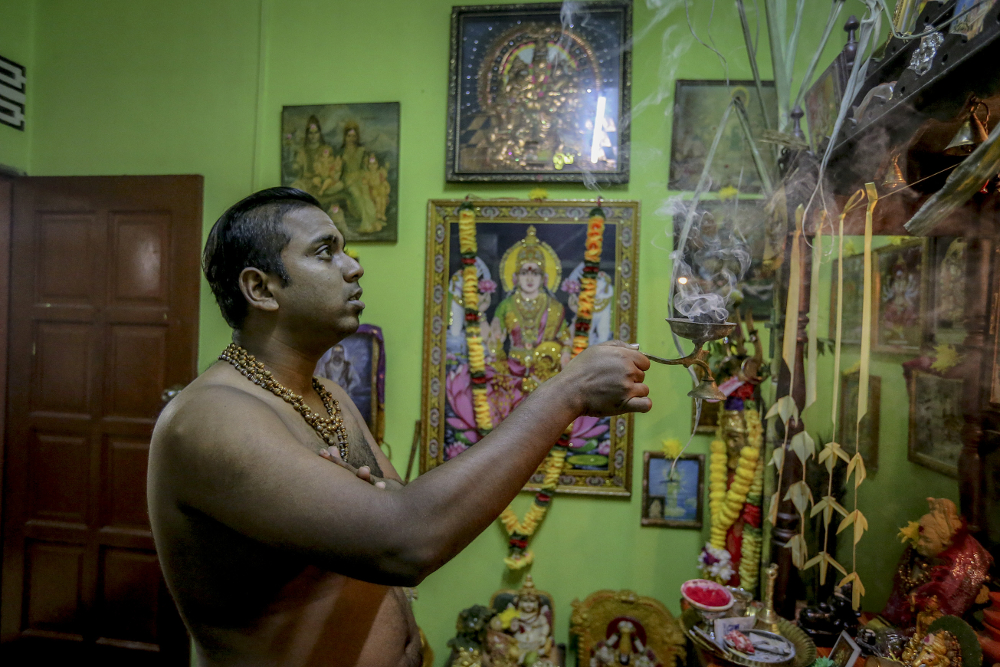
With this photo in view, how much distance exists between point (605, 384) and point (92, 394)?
377 centimetres

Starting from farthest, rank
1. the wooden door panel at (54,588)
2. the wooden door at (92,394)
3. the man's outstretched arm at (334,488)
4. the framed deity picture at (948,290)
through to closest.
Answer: the wooden door panel at (54,588), the wooden door at (92,394), the framed deity picture at (948,290), the man's outstretched arm at (334,488)

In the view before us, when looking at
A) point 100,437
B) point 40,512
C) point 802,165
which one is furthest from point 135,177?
point 802,165

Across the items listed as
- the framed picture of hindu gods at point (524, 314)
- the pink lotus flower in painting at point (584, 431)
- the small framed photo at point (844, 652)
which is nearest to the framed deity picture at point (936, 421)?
the small framed photo at point (844, 652)

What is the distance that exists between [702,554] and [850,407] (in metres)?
1.12

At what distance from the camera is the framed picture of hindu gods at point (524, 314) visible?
3.38m

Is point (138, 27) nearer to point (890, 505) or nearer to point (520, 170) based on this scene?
point (520, 170)

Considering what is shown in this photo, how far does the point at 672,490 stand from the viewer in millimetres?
3344

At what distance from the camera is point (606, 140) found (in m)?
3.38

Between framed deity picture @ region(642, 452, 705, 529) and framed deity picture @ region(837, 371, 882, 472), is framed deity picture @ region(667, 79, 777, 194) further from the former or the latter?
framed deity picture @ region(642, 452, 705, 529)

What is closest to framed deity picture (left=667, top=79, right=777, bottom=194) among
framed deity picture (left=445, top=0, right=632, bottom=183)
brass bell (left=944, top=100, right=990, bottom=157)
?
framed deity picture (left=445, top=0, right=632, bottom=183)

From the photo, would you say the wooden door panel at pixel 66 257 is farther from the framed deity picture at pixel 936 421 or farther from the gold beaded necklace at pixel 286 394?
the framed deity picture at pixel 936 421

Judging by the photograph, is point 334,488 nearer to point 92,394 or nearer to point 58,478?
point 92,394

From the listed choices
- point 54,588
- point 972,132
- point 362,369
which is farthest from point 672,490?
point 54,588

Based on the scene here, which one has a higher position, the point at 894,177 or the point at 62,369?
the point at 894,177
